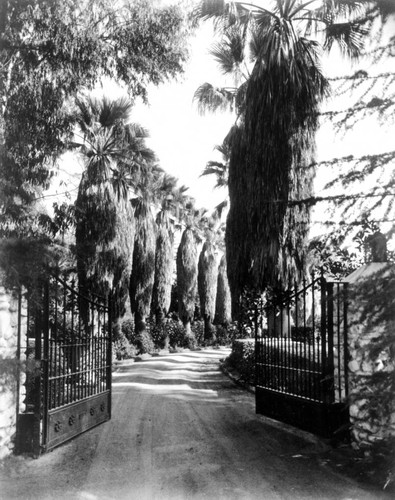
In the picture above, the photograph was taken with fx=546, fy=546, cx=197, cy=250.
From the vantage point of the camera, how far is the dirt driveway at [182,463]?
17.5ft

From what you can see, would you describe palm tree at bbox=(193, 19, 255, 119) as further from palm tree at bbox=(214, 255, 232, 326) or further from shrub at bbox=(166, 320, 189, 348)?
palm tree at bbox=(214, 255, 232, 326)

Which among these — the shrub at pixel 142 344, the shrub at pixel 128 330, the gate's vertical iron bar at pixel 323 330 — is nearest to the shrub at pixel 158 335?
the shrub at pixel 128 330

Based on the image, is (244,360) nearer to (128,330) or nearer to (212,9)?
(212,9)

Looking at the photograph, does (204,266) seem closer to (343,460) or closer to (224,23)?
(224,23)

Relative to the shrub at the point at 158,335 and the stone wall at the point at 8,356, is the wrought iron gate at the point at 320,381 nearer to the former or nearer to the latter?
the stone wall at the point at 8,356

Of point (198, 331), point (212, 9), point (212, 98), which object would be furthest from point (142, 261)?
point (212, 9)

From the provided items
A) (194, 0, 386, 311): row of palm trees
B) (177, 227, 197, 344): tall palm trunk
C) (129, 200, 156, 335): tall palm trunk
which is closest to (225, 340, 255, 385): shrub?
(194, 0, 386, 311): row of palm trees

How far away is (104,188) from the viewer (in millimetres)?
18578

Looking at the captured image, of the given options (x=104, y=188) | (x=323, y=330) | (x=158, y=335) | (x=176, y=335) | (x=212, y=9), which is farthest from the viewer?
(x=176, y=335)

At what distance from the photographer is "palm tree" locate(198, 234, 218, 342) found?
35812 millimetres

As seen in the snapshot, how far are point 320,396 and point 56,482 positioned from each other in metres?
3.63

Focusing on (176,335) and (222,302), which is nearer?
(176,335)

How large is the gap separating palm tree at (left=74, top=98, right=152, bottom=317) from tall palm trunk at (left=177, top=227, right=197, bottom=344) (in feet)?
47.4

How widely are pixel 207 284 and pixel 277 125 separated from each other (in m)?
23.9
